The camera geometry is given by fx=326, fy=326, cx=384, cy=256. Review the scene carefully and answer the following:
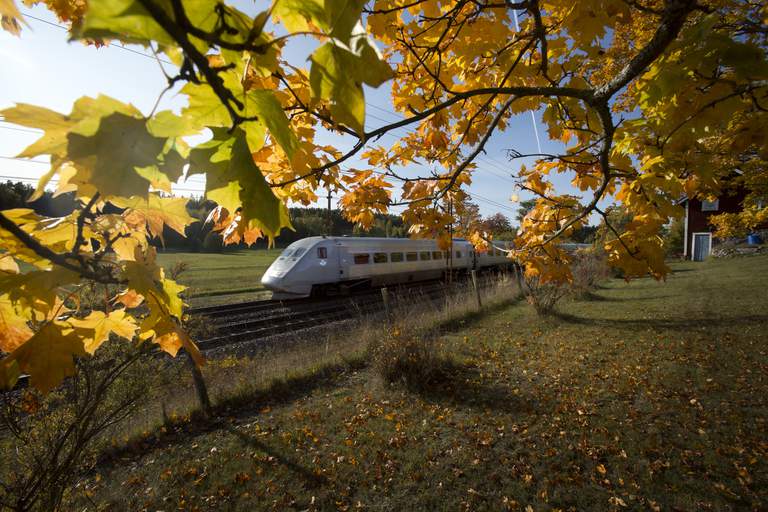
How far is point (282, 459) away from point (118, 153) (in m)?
4.19

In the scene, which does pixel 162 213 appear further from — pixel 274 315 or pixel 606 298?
pixel 606 298

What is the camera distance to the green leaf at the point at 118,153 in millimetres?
543

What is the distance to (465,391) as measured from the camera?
5.28 metres

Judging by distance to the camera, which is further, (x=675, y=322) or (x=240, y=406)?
(x=675, y=322)

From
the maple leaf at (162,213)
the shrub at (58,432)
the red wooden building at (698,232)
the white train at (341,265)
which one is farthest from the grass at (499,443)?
the red wooden building at (698,232)

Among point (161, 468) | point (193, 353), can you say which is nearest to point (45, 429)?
point (161, 468)

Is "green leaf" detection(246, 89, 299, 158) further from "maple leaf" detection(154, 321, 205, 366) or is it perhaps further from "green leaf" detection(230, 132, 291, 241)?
"maple leaf" detection(154, 321, 205, 366)

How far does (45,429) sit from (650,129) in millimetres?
5512

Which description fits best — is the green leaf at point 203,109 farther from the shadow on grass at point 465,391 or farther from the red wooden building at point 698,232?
the red wooden building at point 698,232

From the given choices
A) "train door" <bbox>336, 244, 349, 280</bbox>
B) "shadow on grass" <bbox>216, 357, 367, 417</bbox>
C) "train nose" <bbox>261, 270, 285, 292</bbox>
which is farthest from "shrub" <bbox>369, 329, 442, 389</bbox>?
"train door" <bbox>336, 244, 349, 280</bbox>

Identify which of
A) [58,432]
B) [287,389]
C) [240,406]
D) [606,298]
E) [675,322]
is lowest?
[240,406]

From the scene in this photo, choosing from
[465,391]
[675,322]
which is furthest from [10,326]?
[675,322]

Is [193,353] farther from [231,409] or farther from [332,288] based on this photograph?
[332,288]

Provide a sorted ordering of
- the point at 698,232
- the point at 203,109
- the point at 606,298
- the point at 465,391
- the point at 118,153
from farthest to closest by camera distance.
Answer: the point at 698,232 < the point at 606,298 < the point at 465,391 < the point at 203,109 < the point at 118,153
